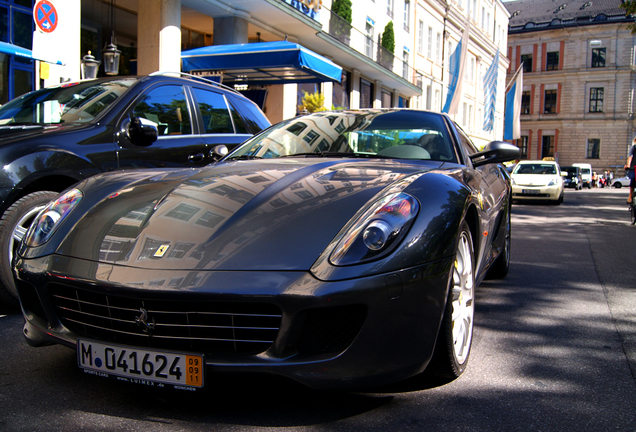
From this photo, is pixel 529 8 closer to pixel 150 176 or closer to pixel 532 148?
pixel 532 148

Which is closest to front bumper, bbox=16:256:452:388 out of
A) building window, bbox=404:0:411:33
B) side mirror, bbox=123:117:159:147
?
side mirror, bbox=123:117:159:147

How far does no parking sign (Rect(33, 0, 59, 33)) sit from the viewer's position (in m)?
6.61

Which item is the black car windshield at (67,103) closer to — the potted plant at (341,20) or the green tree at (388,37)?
the potted plant at (341,20)

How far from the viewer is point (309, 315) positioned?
6.43 ft

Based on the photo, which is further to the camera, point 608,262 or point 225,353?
point 608,262

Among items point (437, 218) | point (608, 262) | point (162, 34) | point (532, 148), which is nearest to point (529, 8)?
point (532, 148)

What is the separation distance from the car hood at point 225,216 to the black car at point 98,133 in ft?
3.04

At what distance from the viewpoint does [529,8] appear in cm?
6988

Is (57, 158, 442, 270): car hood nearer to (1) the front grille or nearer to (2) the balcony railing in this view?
(1) the front grille

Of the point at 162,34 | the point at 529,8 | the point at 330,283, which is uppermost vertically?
the point at 529,8

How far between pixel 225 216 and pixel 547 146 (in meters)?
69.4

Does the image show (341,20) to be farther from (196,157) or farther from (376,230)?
(376,230)

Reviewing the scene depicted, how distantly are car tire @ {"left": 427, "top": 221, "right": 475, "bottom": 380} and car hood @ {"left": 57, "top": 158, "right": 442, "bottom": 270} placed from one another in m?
0.46

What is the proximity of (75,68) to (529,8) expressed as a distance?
7005cm
